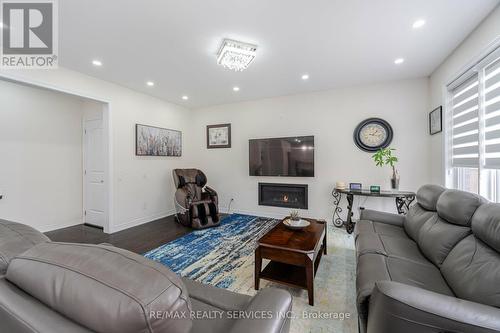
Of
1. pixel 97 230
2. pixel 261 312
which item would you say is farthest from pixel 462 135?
pixel 97 230

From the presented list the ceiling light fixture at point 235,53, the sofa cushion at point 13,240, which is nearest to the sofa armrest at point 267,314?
the sofa cushion at point 13,240

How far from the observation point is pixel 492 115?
2.04 m

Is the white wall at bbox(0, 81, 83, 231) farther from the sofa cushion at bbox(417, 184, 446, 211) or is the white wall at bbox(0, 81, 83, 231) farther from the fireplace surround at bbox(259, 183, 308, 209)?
the sofa cushion at bbox(417, 184, 446, 211)

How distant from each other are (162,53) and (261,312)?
10.0 ft

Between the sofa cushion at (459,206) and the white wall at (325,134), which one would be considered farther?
the white wall at (325,134)

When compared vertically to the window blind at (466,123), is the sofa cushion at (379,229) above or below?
below

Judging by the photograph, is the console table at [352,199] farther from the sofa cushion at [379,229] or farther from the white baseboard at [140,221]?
the white baseboard at [140,221]

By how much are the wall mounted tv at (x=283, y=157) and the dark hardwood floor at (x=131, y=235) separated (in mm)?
1968

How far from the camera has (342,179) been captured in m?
4.01

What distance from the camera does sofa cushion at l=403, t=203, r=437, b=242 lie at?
209 centimetres

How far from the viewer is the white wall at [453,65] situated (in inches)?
79.3

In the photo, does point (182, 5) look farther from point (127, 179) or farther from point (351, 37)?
point (127, 179)

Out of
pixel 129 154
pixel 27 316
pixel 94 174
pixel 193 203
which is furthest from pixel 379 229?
pixel 94 174

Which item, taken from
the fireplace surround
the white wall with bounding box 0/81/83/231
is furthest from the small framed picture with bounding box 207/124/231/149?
the white wall with bounding box 0/81/83/231
